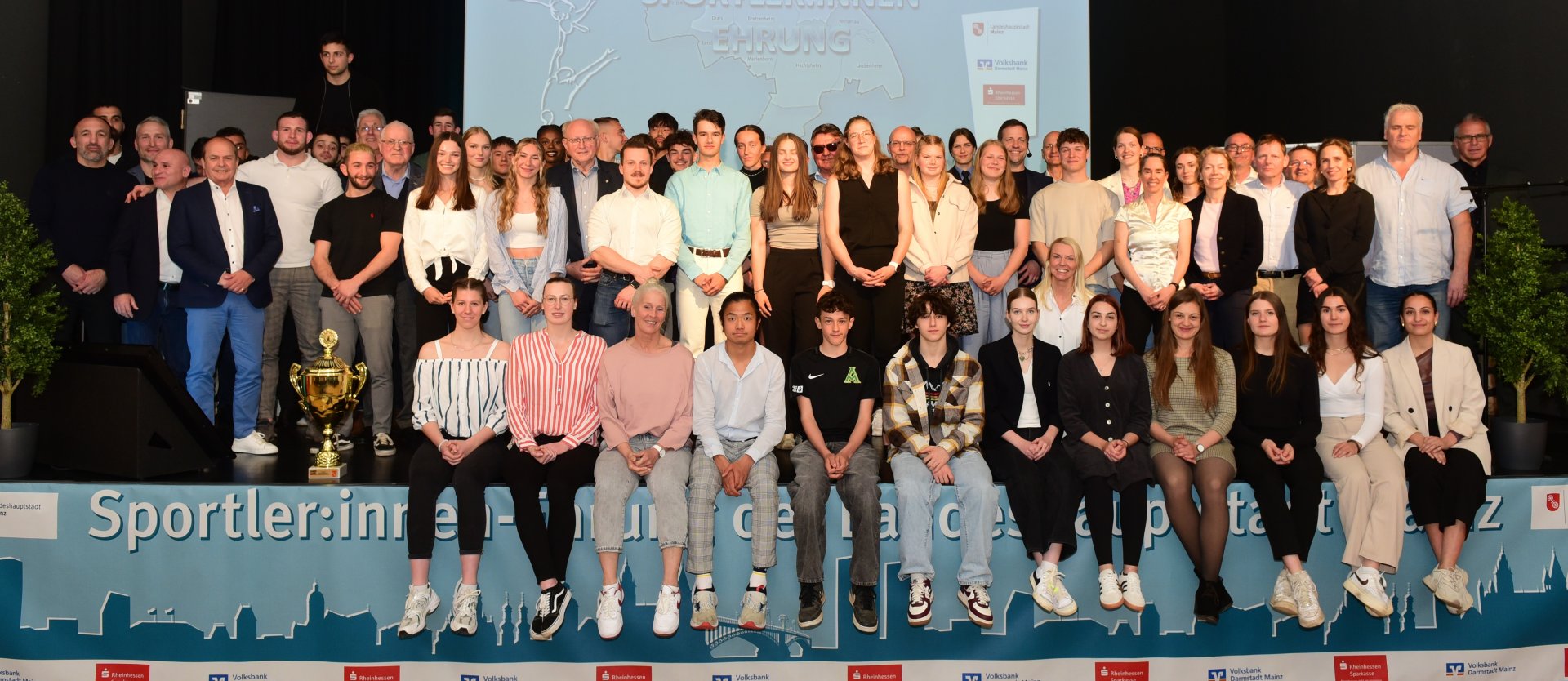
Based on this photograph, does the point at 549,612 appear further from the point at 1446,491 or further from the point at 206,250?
the point at 1446,491

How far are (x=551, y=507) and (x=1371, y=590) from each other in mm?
2839

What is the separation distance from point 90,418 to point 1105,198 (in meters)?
4.22

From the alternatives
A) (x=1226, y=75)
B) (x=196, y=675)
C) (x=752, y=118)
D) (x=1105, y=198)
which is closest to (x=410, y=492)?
(x=196, y=675)

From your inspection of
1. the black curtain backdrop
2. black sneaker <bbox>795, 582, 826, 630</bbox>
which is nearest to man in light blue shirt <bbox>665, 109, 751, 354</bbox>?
black sneaker <bbox>795, 582, 826, 630</bbox>

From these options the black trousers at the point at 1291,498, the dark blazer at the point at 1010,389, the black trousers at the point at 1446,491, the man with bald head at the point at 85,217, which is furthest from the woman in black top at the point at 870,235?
the man with bald head at the point at 85,217

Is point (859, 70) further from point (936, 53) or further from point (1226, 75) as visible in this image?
point (1226, 75)

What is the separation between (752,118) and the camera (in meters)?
6.80

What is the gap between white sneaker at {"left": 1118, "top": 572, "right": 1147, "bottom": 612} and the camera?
3.84 m

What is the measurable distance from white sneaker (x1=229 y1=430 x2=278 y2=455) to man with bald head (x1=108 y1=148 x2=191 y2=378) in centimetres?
68

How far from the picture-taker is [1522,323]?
15.0 feet

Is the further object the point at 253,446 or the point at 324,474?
the point at 253,446

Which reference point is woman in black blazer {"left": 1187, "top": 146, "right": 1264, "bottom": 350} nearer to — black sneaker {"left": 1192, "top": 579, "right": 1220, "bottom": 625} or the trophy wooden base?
black sneaker {"left": 1192, "top": 579, "right": 1220, "bottom": 625}

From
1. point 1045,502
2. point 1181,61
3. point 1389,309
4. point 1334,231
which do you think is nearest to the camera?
point 1045,502

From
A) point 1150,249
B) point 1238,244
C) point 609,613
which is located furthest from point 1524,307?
point 609,613
